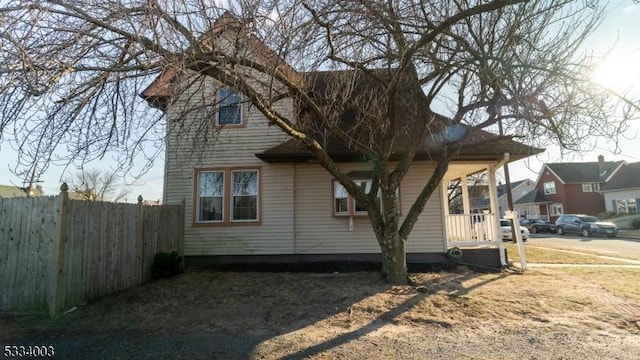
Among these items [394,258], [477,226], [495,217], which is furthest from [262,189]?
[495,217]

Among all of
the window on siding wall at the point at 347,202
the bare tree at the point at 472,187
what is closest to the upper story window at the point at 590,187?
the bare tree at the point at 472,187

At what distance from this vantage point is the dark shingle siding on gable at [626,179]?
35312mm

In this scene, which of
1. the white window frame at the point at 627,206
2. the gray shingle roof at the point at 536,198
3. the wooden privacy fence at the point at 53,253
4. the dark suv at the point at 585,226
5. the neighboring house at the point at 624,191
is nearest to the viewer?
the wooden privacy fence at the point at 53,253

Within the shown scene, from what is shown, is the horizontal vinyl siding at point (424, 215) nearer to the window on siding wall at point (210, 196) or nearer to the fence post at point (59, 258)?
the window on siding wall at point (210, 196)

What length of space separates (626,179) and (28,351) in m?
46.7

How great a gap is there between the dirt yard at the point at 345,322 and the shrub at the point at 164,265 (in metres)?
0.85

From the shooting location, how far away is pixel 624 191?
3628cm

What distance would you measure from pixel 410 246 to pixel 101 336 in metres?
8.27

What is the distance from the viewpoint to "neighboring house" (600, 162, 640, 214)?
34.9 m

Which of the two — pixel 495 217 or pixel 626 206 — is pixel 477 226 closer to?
pixel 495 217

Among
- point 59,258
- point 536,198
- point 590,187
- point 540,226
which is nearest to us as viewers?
point 59,258

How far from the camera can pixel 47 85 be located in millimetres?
4633

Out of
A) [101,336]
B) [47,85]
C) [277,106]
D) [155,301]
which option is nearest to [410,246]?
[277,106]

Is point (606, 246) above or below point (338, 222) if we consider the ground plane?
below
